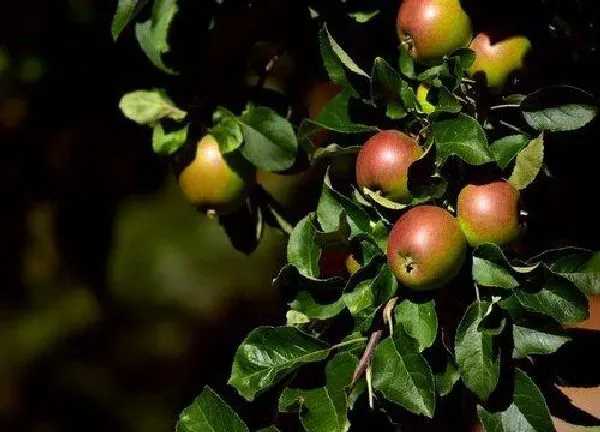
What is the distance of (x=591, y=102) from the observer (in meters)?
0.88

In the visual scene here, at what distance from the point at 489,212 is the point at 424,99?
0.14m

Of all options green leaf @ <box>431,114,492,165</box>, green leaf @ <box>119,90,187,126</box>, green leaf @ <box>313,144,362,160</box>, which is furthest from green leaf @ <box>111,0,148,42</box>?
green leaf @ <box>431,114,492,165</box>

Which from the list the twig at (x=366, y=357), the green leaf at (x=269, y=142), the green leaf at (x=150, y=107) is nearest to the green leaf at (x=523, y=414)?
the twig at (x=366, y=357)

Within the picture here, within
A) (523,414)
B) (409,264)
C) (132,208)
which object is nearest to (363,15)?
(409,264)

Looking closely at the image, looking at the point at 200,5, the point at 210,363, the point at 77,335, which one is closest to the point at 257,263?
the point at 210,363

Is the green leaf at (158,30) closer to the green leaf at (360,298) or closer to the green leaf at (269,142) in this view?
the green leaf at (269,142)

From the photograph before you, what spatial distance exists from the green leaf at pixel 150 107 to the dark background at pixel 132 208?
0.02m

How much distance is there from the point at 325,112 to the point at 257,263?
1208 mm

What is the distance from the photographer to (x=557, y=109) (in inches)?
35.1

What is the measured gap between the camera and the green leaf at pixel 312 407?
0.84m

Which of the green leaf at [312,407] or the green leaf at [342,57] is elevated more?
the green leaf at [342,57]

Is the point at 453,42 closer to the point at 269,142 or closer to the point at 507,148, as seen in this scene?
the point at 507,148

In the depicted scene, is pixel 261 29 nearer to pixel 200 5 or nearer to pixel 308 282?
pixel 200 5

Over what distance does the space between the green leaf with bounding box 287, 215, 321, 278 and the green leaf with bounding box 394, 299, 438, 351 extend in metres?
0.09
